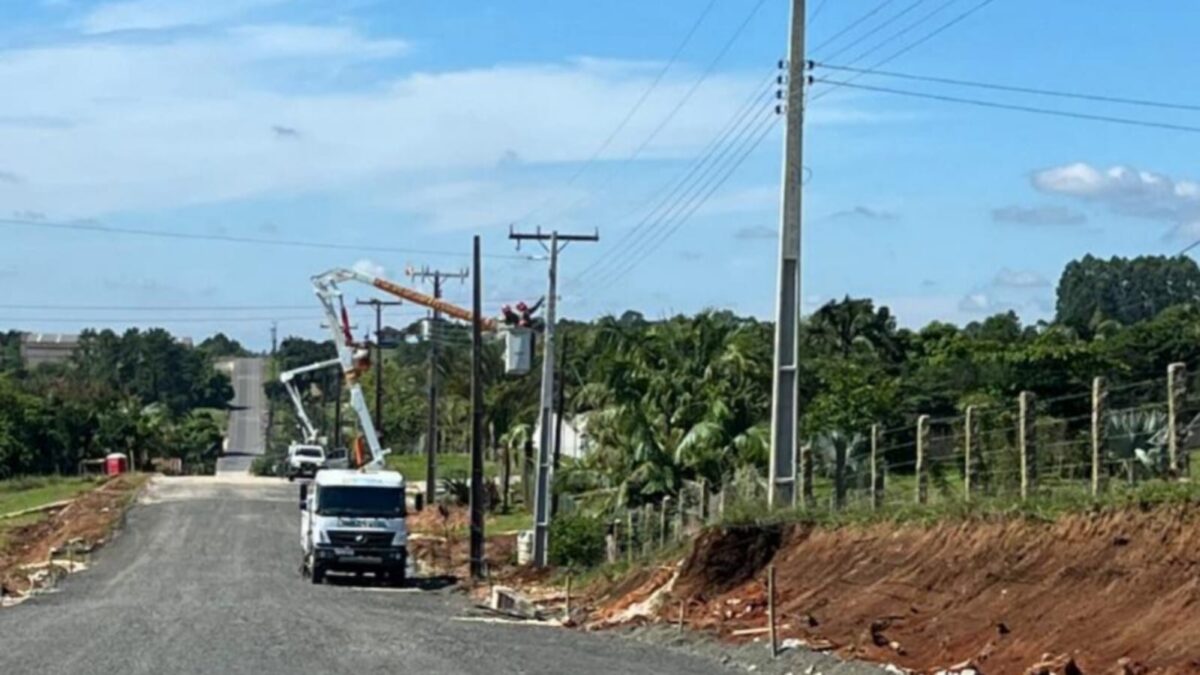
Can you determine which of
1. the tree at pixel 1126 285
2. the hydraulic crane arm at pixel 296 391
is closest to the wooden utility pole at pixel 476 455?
the hydraulic crane arm at pixel 296 391

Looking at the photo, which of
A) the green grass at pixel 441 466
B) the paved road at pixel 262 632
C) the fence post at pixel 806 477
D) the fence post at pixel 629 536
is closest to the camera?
the paved road at pixel 262 632

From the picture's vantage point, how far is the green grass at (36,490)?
85188 mm

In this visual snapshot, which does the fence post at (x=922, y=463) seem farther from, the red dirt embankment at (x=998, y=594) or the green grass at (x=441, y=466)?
the green grass at (x=441, y=466)

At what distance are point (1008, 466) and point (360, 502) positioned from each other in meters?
25.8

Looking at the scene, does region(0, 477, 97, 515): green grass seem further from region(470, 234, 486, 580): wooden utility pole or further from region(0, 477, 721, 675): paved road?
region(470, 234, 486, 580): wooden utility pole

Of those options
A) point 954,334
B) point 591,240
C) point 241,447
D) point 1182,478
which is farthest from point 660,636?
point 241,447

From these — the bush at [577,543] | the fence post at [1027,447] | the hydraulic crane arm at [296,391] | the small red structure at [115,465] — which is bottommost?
the bush at [577,543]

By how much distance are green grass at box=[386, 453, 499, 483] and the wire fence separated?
49.2m

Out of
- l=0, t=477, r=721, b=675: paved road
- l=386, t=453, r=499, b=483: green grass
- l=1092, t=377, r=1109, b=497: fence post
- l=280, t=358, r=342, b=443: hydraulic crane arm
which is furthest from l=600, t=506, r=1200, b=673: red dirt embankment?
l=280, t=358, r=342, b=443: hydraulic crane arm

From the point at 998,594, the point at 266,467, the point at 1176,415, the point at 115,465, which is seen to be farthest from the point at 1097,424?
the point at 266,467

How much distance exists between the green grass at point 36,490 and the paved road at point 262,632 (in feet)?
84.8

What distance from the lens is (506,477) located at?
274 feet

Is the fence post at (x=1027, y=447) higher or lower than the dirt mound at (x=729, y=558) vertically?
higher

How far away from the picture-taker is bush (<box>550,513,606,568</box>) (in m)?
50.7
